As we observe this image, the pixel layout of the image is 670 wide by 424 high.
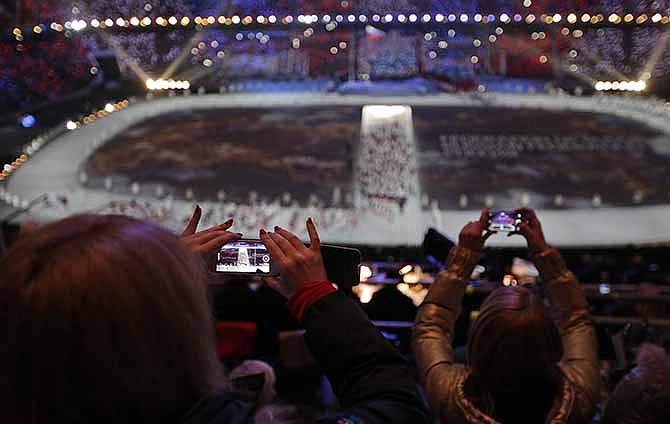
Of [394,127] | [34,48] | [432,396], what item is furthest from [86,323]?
[34,48]

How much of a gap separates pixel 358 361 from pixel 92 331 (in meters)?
0.34

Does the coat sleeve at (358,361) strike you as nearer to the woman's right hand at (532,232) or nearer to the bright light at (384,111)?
the woman's right hand at (532,232)

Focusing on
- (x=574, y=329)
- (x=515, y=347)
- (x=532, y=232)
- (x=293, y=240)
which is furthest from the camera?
(x=532, y=232)

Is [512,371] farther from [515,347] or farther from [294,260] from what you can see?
[294,260]

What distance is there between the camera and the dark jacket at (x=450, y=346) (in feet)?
4.19

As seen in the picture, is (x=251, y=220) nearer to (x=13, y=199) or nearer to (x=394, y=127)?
(x=13, y=199)

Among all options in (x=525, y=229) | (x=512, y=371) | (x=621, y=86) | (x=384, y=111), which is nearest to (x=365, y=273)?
(x=525, y=229)

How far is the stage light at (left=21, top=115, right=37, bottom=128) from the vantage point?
755 centimetres

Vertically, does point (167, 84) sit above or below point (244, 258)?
above

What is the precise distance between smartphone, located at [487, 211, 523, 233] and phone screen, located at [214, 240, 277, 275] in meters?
0.93

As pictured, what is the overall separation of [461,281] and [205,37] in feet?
29.1

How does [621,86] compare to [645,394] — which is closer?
[645,394]

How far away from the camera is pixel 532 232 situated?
1.70 metres

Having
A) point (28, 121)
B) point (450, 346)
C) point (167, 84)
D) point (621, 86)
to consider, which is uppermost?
point (167, 84)
